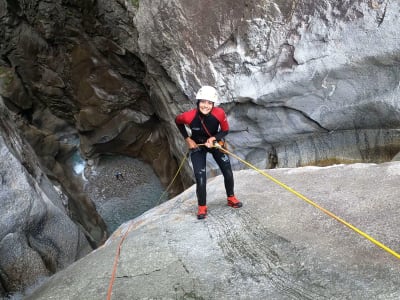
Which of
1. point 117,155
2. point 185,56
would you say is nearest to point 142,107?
point 117,155

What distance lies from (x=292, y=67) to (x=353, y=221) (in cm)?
453

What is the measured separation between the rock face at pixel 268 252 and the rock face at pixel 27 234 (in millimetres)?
1317

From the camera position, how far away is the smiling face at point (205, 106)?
428 cm

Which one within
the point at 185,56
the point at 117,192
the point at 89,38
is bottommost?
the point at 117,192

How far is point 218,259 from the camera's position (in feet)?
→ 11.8

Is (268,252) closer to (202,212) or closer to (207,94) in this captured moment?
(202,212)

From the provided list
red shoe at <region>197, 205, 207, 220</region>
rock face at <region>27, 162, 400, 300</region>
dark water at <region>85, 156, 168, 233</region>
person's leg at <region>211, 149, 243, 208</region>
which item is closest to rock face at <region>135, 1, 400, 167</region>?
rock face at <region>27, 162, 400, 300</region>

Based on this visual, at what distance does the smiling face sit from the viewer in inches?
168

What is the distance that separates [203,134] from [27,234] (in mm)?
3388

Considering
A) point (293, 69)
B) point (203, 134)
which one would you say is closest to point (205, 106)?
point (203, 134)

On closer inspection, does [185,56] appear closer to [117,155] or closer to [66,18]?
[66,18]

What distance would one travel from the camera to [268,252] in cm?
358

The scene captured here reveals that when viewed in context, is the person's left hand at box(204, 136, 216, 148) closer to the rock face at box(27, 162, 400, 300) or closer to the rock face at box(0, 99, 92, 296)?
the rock face at box(27, 162, 400, 300)

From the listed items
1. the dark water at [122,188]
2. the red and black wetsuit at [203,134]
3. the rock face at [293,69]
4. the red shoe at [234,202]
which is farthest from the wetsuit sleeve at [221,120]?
the dark water at [122,188]
